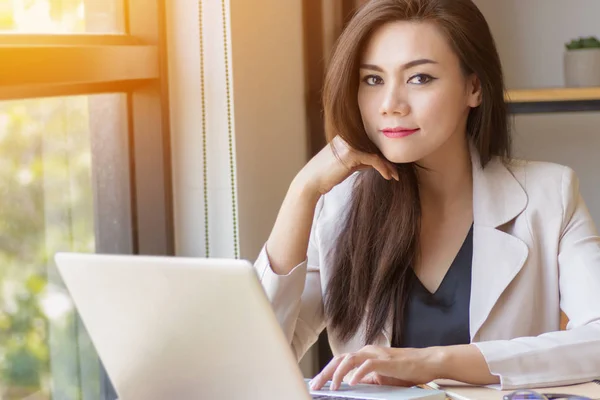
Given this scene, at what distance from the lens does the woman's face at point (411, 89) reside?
1773 millimetres

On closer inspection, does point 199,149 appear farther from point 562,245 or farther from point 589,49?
point 589,49

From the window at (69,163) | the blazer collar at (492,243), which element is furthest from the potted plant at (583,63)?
the window at (69,163)

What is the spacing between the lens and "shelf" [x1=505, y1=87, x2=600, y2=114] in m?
2.92

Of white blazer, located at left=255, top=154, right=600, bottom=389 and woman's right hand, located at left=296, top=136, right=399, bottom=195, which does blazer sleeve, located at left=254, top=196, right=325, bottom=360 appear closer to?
white blazer, located at left=255, top=154, right=600, bottom=389

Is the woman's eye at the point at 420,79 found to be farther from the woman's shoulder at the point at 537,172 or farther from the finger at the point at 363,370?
the finger at the point at 363,370

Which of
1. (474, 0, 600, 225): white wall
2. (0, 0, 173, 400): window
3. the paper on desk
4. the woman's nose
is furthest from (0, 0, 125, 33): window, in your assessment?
(474, 0, 600, 225): white wall

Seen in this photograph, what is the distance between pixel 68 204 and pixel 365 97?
→ 0.64 m

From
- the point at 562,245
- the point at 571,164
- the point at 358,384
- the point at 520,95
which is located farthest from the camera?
the point at 571,164

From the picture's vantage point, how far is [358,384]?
4.80 ft

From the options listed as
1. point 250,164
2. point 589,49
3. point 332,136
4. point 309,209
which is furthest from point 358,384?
point 589,49

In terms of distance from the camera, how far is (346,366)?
1.40 metres

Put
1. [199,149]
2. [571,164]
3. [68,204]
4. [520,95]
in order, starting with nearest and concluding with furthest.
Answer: [68,204]
[199,149]
[520,95]
[571,164]

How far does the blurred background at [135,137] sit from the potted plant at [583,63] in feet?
0.33

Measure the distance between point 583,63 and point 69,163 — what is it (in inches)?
70.0
